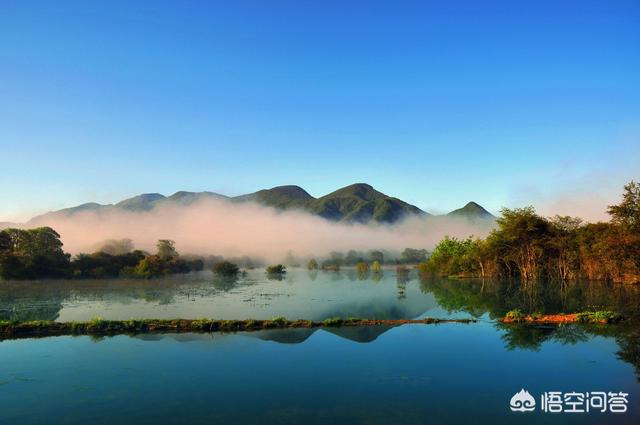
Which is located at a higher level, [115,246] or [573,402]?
[115,246]

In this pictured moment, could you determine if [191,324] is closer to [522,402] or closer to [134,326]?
[134,326]

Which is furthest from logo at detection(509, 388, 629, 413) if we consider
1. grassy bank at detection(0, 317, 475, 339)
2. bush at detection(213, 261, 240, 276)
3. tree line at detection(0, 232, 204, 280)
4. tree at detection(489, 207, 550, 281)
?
bush at detection(213, 261, 240, 276)

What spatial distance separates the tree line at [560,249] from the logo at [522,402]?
48425mm

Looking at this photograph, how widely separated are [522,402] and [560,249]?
66.9 meters

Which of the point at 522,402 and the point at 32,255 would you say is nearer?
the point at 522,402

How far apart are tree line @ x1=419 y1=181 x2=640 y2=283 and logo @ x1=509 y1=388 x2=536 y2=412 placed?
48.4 metres

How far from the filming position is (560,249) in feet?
233

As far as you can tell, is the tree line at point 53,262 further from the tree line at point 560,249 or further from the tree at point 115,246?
the tree line at point 560,249

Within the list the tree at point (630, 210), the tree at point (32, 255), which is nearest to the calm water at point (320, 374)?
the tree at point (630, 210)

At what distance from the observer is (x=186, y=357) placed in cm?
2020

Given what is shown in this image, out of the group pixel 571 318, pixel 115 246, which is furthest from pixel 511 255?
pixel 115 246

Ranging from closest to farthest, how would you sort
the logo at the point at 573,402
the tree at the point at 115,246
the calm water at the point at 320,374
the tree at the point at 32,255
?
the calm water at the point at 320,374
the logo at the point at 573,402
the tree at the point at 32,255
the tree at the point at 115,246

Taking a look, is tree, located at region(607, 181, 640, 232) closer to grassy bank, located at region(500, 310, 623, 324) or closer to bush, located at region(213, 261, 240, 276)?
grassy bank, located at region(500, 310, 623, 324)

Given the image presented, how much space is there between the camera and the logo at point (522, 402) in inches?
527
